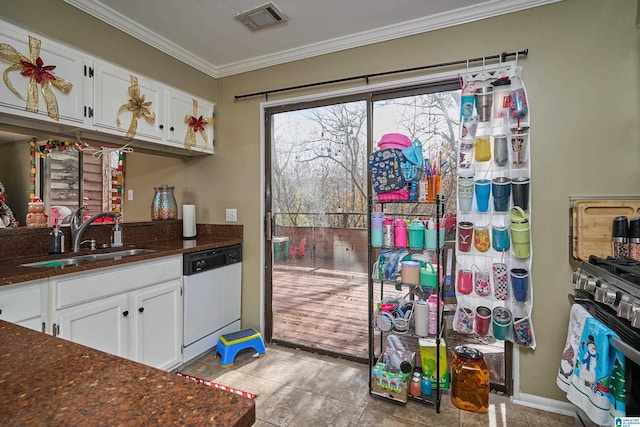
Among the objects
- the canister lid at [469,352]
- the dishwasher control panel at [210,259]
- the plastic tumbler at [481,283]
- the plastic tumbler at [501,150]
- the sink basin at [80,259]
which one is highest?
the plastic tumbler at [501,150]

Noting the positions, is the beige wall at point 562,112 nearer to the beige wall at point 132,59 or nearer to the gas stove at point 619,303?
the gas stove at point 619,303

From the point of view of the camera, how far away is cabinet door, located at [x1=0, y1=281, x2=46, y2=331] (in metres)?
1.45

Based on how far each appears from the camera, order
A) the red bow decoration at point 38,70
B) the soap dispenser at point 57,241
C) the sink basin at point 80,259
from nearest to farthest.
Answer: the red bow decoration at point 38,70 → the sink basin at point 80,259 → the soap dispenser at point 57,241

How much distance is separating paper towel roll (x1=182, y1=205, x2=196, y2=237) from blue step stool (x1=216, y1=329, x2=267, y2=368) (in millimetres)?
1036

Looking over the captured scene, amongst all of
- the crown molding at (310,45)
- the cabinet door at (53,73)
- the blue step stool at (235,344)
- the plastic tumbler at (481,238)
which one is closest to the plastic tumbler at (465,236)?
the plastic tumbler at (481,238)

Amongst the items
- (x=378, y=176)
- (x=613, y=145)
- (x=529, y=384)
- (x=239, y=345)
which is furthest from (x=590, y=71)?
(x=239, y=345)

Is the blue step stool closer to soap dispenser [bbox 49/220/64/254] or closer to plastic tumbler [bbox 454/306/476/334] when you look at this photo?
soap dispenser [bbox 49/220/64/254]

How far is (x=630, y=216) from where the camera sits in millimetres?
1786

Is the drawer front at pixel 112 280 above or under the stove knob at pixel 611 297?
under

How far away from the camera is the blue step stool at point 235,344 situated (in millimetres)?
2469

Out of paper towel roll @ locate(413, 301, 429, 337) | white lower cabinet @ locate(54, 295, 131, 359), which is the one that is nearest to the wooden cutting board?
paper towel roll @ locate(413, 301, 429, 337)

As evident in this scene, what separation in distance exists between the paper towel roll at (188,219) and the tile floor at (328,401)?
114 cm

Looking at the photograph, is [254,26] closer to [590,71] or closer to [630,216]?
[590,71]

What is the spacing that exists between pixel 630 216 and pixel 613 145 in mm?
429
